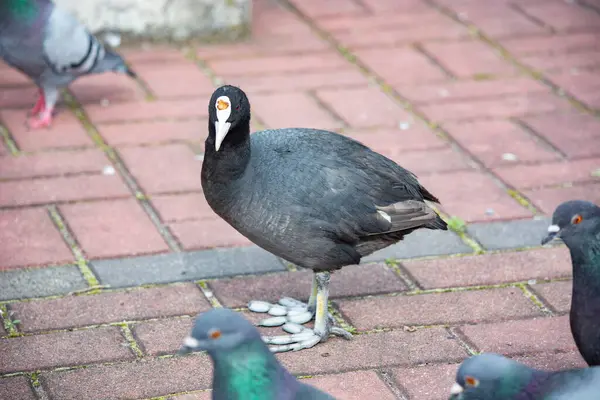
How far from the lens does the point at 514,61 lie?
6445 millimetres

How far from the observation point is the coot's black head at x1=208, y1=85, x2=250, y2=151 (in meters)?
3.42

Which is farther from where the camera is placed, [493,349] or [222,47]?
[222,47]

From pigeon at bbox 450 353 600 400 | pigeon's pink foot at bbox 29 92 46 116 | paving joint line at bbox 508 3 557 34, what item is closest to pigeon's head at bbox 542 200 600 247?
pigeon at bbox 450 353 600 400

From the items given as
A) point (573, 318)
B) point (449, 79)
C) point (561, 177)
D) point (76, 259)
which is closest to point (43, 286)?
point (76, 259)

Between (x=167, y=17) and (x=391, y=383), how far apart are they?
12.3ft

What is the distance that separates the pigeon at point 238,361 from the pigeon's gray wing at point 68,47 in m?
3.07

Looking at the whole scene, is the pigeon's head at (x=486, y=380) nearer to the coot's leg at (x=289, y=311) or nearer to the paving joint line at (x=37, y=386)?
the coot's leg at (x=289, y=311)

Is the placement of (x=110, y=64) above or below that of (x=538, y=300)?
above

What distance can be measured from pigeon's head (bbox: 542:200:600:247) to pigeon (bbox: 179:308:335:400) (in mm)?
999

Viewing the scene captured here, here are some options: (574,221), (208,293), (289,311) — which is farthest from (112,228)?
(574,221)

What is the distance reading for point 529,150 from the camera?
17.5 ft

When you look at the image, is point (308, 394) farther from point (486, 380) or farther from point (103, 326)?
point (103, 326)

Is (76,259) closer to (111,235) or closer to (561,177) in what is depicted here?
(111,235)

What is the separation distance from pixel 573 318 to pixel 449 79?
10.4 feet
